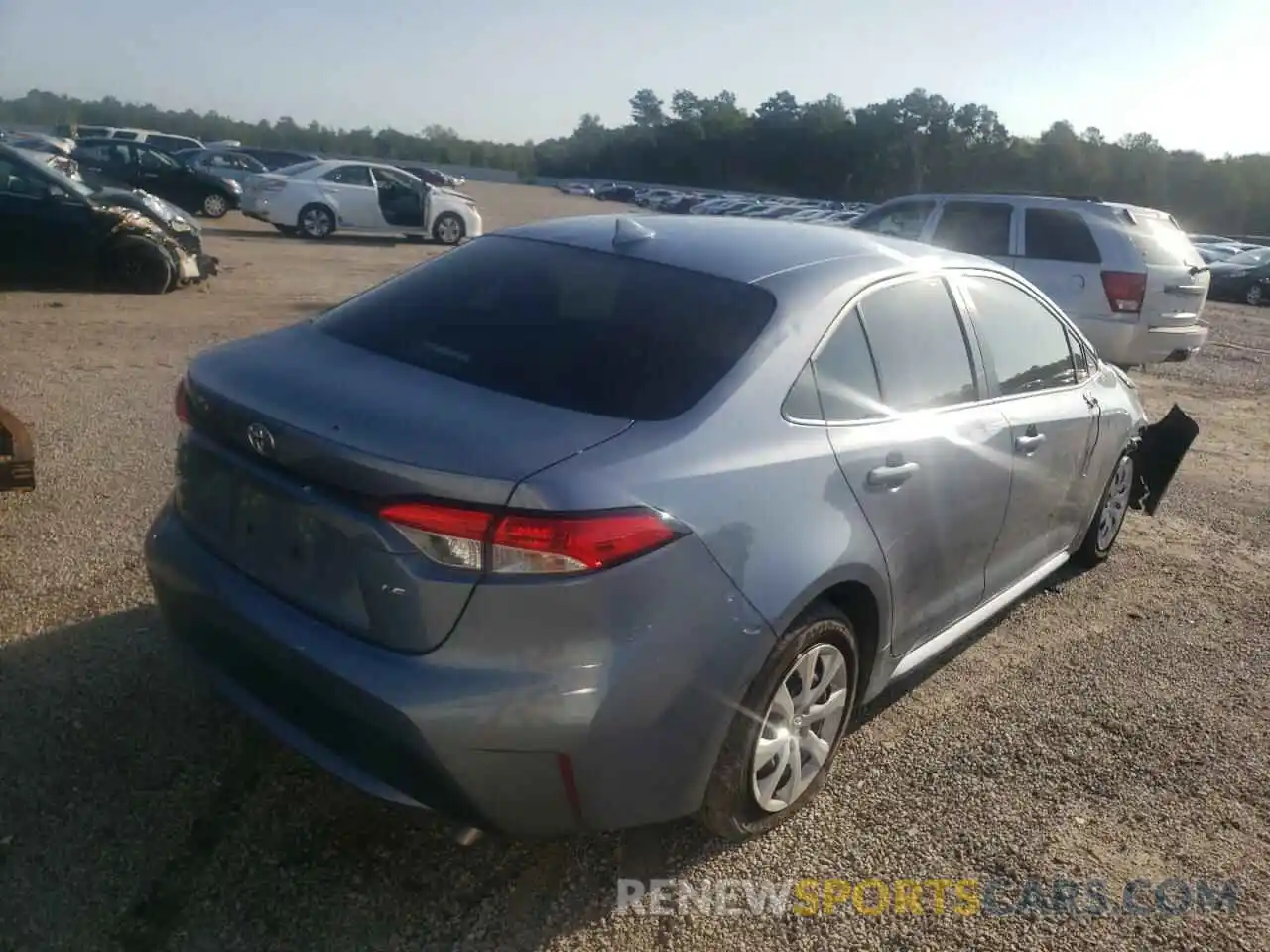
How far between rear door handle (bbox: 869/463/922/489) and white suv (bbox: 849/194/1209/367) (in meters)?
7.86

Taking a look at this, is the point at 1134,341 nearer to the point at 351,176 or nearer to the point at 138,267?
the point at 138,267

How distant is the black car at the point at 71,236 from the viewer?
1162 cm

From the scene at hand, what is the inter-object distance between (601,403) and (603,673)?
0.70 m

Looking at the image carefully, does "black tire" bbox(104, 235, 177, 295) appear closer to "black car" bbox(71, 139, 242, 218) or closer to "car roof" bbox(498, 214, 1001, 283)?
"car roof" bbox(498, 214, 1001, 283)

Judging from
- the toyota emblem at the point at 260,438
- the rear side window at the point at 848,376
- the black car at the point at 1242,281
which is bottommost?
the black car at the point at 1242,281

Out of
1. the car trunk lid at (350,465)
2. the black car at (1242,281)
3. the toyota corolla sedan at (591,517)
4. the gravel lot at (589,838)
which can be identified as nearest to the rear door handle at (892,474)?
the toyota corolla sedan at (591,517)

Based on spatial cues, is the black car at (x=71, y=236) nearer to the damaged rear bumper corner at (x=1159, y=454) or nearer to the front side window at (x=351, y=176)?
the front side window at (x=351, y=176)

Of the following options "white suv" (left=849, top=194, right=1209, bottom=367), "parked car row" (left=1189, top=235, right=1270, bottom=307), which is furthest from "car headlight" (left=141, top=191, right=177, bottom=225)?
"parked car row" (left=1189, top=235, right=1270, bottom=307)

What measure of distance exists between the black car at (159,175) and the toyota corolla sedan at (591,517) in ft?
71.7

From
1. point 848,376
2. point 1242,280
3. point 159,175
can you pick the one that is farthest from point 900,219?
point 1242,280

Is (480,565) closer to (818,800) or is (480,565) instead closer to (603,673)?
(603,673)

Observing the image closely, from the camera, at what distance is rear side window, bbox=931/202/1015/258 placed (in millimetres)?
10930

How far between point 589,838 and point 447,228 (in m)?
20.6

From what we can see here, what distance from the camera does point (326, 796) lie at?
10.3 ft
